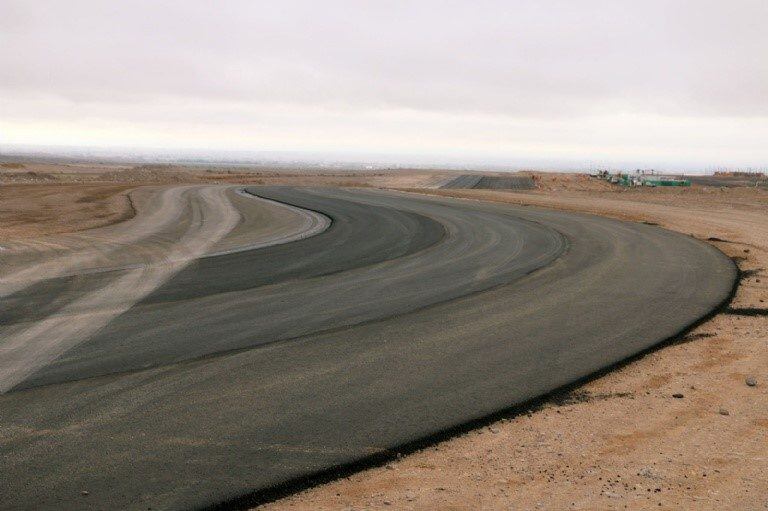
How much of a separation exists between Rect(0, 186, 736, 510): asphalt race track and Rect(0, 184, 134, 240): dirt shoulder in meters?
3.19

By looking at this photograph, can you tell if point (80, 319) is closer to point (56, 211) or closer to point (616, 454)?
point (616, 454)

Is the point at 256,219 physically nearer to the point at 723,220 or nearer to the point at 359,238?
the point at 359,238

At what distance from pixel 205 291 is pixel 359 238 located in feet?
22.2

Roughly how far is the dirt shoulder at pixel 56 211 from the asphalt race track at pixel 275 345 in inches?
126

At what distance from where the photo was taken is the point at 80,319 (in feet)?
24.8

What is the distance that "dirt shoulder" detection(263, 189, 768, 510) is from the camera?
3832mm

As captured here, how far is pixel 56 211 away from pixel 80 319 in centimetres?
1712

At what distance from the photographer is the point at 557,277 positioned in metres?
10.9

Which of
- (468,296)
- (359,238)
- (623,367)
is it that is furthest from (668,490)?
(359,238)

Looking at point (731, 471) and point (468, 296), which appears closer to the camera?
point (731, 471)

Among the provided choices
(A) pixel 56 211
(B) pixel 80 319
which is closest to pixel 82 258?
(B) pixel 80 319

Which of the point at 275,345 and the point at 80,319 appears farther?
the point at 80,319

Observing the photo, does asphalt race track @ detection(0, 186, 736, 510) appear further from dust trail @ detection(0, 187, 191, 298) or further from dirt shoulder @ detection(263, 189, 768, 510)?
dirt shoulder @ detection(263, 189, 768, 510)

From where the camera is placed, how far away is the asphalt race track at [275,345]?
4266mm
